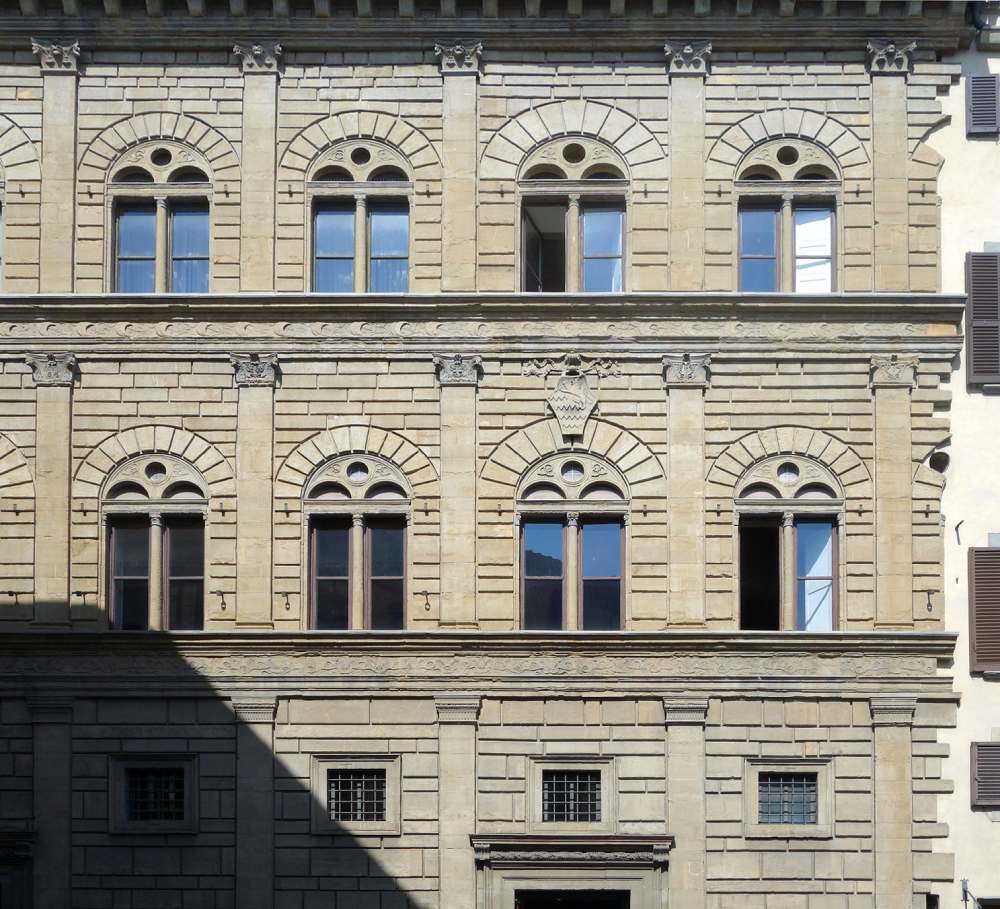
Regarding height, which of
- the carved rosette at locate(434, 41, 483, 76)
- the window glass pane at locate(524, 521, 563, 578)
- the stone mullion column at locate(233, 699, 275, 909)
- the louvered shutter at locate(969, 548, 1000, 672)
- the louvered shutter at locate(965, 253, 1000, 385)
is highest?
the carved rosette at locate(434, 41, 483, 76)

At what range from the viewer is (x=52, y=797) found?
23453mm

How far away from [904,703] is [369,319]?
9.74 metres

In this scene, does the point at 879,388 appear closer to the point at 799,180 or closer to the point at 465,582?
the point at 799,180

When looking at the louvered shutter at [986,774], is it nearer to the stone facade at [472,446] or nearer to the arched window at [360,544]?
the stone facade at [472,446]

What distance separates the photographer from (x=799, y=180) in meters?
24.5

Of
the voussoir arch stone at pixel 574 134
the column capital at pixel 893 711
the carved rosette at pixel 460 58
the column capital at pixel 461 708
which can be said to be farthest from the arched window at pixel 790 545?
the carved rosette at pixel 460 58

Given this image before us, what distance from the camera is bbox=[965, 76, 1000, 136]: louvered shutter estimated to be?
24562mm

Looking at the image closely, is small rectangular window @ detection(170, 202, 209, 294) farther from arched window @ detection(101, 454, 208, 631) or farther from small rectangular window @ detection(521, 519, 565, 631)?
small rectangular window @ detection(521, 519, 565, 631)

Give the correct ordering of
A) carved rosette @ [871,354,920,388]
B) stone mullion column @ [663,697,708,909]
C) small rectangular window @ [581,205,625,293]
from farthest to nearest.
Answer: small rectangular window @ [581,205,625,293] → carved rosette @ [871,354,920,388] → stone mullion column @ [663,697,708,909]

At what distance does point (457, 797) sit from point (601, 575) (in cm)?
390

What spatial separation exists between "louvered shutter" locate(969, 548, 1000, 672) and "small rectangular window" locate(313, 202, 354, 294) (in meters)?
10.3

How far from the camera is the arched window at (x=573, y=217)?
2444cm

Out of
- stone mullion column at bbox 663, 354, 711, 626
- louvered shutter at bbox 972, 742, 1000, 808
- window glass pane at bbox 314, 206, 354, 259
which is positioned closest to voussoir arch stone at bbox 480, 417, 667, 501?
stone mullion column at bbox 663, 354, 711, 626

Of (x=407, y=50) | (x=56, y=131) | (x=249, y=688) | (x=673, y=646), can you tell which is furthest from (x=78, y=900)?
(x=407, y=50)
